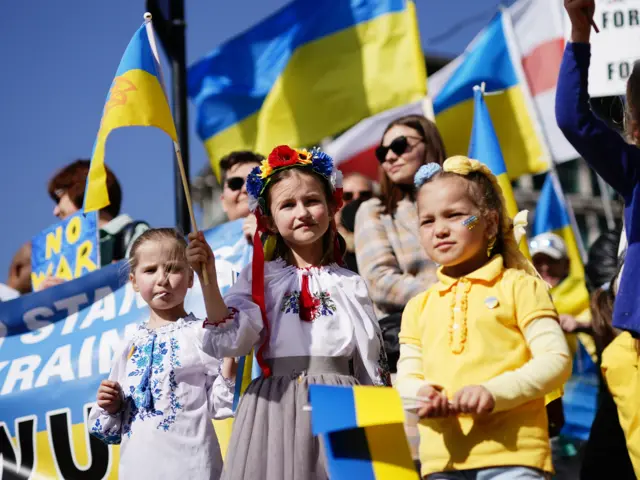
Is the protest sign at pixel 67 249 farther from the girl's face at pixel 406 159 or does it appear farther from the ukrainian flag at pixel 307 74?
the girl's face at pixel 406 159

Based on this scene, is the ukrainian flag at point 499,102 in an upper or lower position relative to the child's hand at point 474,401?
upper

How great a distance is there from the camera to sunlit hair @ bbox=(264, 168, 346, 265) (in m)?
4.15

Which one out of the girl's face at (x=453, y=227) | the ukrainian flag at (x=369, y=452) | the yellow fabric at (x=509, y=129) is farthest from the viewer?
the yellow fabric at (x=509, y=129)

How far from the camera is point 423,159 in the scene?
5.26 metres

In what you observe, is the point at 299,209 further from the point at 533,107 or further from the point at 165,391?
the point at 533,107

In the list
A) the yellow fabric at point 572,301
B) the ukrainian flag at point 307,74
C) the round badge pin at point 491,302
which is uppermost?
the ukrainian flag at point 307,74

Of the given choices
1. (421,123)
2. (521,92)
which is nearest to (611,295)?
(421,123)

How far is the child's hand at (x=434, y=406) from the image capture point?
299cm

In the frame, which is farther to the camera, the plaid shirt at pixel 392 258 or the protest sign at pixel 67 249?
the protest sign at pixel 67 249

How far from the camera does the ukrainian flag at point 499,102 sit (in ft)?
26.2

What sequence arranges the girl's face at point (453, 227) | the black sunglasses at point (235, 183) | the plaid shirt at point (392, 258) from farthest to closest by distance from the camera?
the black sunglasses at point (235, 183), the plaid shirt at point (392, 258), the girl's face at point (453, 227)

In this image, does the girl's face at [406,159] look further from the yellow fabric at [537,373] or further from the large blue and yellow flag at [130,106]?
the yellow fabric at [537,373]

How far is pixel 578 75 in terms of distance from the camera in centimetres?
321

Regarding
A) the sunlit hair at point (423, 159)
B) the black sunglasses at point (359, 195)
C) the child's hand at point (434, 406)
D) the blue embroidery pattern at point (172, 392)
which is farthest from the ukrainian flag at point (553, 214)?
the child's hand at point (434, 406)
